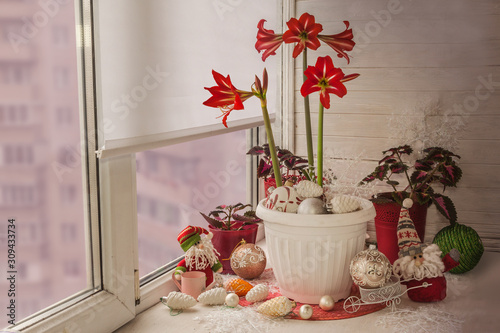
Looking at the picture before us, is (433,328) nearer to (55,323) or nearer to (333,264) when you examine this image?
(333,264)

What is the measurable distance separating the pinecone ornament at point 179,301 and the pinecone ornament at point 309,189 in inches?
14.3

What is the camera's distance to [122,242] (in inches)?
41.6

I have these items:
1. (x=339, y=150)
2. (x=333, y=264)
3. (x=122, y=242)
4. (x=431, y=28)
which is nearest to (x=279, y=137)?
(x=339, y=150)

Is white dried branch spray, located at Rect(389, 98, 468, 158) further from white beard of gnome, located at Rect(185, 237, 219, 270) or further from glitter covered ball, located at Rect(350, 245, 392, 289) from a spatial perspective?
white beard of gnome, located at Rect(185, 237, 219, 270)

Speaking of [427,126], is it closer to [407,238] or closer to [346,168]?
[346,168]

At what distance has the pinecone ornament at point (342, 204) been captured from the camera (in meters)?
1.16

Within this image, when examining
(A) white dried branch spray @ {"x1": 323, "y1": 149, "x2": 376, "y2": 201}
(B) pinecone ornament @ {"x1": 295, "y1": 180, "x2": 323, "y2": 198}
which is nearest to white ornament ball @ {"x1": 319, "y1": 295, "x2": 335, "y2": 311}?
(B) pinecone ornament @ {"x1": 295, "y1": 180, "x2": 323, "y2": 198}

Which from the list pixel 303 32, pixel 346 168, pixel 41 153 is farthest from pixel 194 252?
pixel 346 168

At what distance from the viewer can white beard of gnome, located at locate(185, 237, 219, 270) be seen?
1.23 metres

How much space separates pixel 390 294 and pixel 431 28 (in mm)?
921

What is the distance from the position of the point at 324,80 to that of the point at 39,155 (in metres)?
0.64

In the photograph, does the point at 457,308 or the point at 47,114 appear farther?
the point at 457,308

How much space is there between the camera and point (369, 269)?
3.67 ft

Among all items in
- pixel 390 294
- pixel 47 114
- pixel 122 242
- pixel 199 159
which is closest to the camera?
pixel 47 114
